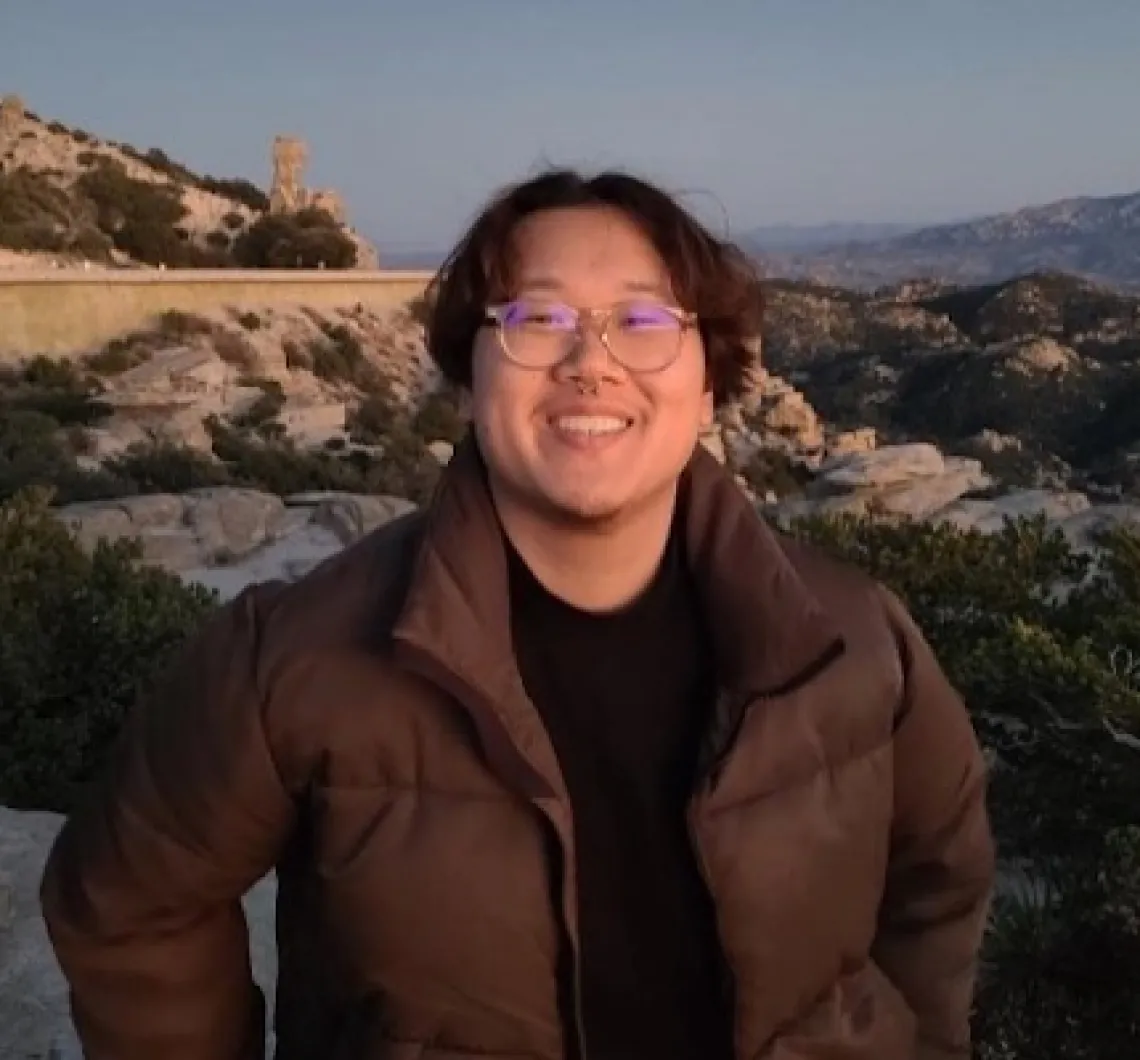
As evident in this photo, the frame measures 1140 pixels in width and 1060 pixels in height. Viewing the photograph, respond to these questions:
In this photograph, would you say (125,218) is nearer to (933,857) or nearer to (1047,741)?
(1047,741)

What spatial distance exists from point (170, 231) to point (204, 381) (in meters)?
13.8

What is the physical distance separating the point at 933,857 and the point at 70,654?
234 inches

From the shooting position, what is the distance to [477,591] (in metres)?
1.69

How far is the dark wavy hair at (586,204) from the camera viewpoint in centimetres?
178

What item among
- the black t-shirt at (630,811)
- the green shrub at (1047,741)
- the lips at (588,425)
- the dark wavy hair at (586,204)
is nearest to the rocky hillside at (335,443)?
the dark wavy hair at (586,204)

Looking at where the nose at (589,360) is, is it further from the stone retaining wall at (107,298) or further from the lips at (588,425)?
the stone retaining wall at (107,298)

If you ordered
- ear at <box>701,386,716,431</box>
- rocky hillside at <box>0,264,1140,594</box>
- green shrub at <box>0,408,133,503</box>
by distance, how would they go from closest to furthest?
ear at <box>701,386,716,431</box>
rocky hillside at <box>0,264,1140,594</box>
green shrub at <box>0,408,133,503</box>

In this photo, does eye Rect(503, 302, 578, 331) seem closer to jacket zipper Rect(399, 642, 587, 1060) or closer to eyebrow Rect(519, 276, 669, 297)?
eyebrow Rect(519, 276, 669, 297)

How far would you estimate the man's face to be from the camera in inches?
66.4

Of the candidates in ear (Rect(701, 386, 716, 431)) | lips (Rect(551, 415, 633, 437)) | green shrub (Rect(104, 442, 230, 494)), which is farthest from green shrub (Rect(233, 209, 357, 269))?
lips (Rect(551, 415, 633, 437))

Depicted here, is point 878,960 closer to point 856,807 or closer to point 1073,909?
point 856,807

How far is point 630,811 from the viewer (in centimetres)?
175

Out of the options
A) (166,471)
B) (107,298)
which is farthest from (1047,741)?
(107,298)

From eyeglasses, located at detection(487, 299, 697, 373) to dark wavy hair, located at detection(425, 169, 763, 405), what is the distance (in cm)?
6
